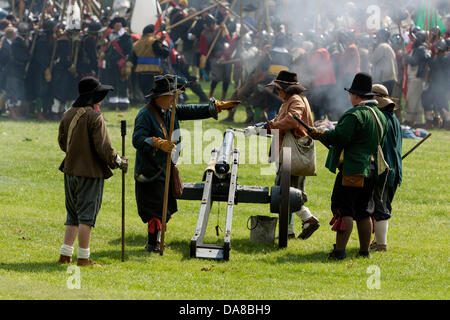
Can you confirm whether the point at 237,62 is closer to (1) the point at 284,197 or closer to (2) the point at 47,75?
A: (2) the point at 47,75

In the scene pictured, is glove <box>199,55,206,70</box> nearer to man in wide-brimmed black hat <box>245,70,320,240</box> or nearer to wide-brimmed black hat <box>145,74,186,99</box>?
man in wide-brimmed black hat <box>245,70,320,240</box>

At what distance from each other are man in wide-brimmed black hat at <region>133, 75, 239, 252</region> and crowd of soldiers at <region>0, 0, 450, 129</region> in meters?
8.79

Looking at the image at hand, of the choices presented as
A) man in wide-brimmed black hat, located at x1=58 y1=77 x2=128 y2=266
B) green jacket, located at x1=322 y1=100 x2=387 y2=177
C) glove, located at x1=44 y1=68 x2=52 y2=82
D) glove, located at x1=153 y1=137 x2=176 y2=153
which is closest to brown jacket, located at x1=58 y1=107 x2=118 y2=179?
man in wide-brimmed black hat, located at x1=58 y1=77 x2=128 y2=266

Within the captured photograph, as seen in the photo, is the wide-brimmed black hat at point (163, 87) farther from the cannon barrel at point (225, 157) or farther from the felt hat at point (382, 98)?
the felt hat at point (382, 98)

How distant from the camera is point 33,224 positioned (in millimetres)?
9789

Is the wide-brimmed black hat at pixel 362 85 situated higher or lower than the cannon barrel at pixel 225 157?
higher

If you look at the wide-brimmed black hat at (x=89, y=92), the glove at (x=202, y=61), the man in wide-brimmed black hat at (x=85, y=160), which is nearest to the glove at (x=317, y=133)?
the man in wide-brimmed black hat at (x=85, y=160)

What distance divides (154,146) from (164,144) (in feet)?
0.42

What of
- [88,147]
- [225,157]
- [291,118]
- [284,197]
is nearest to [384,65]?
[291,118]

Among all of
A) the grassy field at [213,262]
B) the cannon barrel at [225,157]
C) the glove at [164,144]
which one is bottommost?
the grassy field at [213,262]

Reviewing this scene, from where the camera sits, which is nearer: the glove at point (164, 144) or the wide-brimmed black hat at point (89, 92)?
the wide-brimmed black hat at point (89, 92)

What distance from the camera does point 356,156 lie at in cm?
838

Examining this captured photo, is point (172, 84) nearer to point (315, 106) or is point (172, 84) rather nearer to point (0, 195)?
point (0, 195)

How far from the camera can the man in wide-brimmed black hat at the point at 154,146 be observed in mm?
8469
